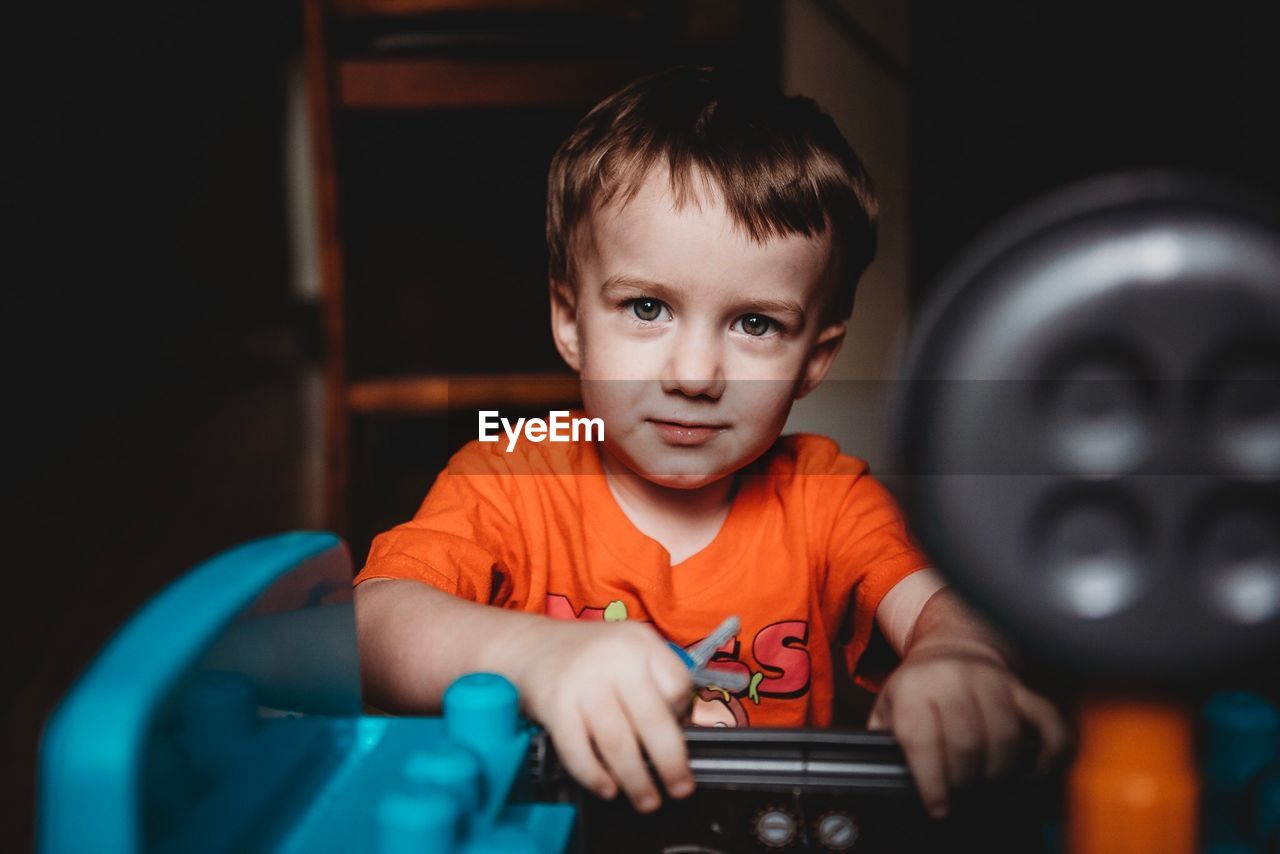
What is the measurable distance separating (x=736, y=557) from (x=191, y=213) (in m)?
2.59

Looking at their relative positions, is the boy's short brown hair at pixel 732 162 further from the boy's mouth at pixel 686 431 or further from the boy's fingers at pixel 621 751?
the boy's fingers at pixel 621 751

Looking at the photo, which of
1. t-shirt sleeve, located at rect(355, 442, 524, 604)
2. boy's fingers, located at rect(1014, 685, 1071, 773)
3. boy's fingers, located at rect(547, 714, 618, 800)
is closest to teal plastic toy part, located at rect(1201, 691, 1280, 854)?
boy's fingers, located at rect(1014, 685, 1071, 773)

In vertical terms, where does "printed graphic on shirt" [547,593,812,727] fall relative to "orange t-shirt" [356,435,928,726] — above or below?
below

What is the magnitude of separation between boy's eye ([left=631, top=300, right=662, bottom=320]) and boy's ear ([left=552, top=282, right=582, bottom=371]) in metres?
0.05

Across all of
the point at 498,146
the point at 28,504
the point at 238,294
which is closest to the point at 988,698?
the point at 498,146

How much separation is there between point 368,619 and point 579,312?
146mm

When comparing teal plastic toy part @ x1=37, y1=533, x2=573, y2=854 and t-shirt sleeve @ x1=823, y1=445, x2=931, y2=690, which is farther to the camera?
t-shirt sleeve @ x1=823, y1=445, x2=931, y2=690

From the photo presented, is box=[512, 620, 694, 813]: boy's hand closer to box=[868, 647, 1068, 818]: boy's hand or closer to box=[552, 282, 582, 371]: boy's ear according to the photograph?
box=[868, 647, 1068, 818]: boy's hand

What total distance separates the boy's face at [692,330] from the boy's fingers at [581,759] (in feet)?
0.49

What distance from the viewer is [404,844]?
0.22m

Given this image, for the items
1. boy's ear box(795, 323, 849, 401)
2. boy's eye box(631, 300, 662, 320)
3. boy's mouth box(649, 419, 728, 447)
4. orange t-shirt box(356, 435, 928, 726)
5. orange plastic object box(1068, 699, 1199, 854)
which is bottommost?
orange t-shirt box(356, 435, 928, 726)

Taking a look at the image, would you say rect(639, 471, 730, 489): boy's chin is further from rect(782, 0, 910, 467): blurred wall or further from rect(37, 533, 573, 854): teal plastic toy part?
rect(37, 533, 573, 854): teal plastic toy part

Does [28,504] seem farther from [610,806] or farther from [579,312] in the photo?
[610,806]

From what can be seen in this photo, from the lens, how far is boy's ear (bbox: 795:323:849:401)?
43cm
